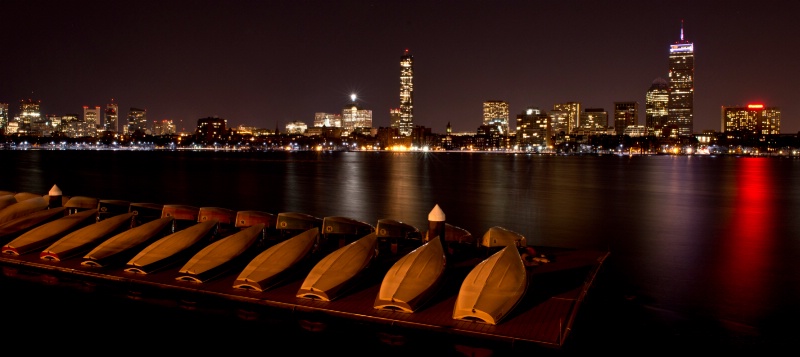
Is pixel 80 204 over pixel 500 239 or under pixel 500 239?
over

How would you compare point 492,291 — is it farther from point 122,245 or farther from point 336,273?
point 122,245

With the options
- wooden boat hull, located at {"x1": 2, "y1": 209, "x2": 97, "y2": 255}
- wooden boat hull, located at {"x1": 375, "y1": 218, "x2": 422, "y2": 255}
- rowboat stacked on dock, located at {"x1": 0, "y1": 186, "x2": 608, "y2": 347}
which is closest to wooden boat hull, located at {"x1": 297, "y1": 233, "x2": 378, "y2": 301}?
rowboat stacked on dock, located at {"x1": 0, "y1": 186, "x2": 608, "y2": 347}

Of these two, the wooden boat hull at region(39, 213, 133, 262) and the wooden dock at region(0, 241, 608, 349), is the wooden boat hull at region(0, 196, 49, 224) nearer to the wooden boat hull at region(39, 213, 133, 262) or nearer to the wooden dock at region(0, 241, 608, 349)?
the wooden dock at region(0, 241, 608, 349)

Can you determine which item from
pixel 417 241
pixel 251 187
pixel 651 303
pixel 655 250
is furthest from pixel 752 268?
pixel 251 187

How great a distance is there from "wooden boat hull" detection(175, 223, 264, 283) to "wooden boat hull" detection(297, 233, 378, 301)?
8.44 feet

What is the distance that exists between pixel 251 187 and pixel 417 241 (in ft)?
141

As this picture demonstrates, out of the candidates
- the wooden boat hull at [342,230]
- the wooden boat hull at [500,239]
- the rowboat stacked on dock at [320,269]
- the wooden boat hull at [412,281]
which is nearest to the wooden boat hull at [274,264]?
the rowboat stacked on dock at [320,269]

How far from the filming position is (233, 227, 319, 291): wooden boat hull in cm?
1396

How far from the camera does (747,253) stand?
25109mm

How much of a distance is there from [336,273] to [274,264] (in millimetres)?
1760

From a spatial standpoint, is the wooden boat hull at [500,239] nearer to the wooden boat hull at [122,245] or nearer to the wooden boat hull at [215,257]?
the wooden boat hull at [215,257]

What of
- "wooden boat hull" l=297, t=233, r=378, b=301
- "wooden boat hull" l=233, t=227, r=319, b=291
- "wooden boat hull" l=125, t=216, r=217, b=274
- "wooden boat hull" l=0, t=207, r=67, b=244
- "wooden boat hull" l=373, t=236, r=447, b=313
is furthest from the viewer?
"wooden boat hull" l=0, t=207, r=67, b=244

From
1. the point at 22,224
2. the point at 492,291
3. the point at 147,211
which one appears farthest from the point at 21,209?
the point at 492,291

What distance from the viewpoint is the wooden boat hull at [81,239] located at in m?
16.7
